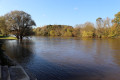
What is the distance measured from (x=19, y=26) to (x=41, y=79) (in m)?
33.0

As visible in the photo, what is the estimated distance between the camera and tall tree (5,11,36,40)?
3303cm

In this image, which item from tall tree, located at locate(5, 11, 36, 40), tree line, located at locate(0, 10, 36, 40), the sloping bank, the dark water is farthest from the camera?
tall tree, located at locate(5, 11, 36, 40)

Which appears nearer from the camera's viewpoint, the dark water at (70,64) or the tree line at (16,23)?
the dark water at (70,64)

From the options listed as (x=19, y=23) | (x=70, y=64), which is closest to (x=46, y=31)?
(x=19, y=23)

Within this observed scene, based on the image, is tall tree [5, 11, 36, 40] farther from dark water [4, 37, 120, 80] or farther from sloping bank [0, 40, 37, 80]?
sloping bank [0, 40, 37, 80]

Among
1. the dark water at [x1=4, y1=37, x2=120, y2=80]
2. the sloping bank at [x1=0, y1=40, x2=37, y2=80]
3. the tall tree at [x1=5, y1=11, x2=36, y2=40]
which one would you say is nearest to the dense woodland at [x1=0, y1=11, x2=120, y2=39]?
the tall tree at [x1=5, y1=11, x2=36, y2=40]

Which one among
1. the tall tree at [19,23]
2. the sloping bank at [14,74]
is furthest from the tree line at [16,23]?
the sloping bank at [14,74]

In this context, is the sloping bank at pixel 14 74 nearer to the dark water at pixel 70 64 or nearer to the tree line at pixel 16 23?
the dark water at pixel 70 64

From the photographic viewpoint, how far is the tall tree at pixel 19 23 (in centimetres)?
3303

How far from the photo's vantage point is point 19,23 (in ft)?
112

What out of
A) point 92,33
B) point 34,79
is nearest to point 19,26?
point 34,79

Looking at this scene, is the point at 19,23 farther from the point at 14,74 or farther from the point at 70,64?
the point at 14,74

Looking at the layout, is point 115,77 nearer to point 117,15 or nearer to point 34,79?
point 34,79

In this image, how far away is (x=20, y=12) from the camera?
34.1m
